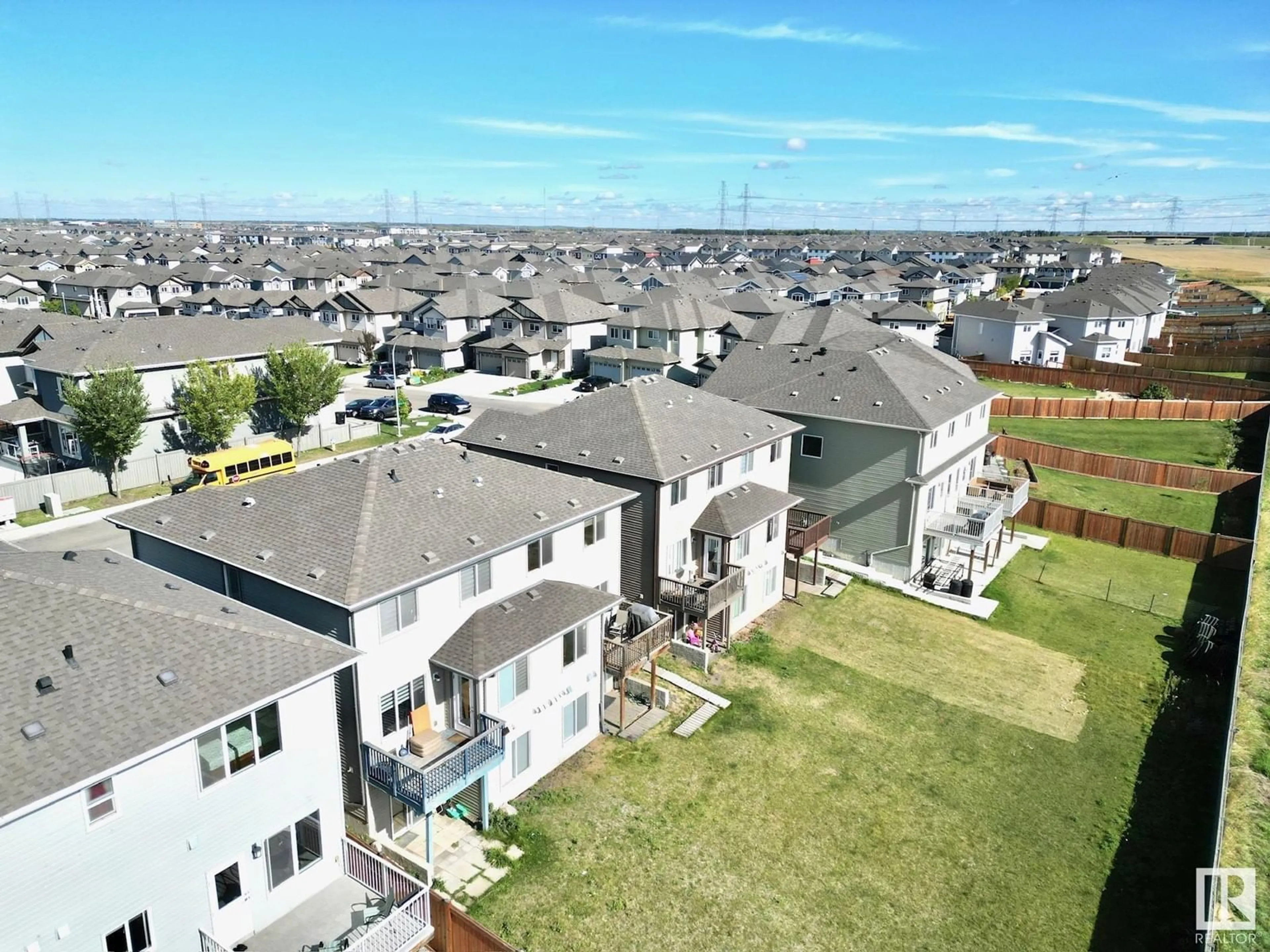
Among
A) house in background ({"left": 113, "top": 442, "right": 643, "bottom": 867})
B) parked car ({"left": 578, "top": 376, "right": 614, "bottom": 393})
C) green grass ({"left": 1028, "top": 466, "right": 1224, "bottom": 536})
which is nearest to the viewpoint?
house in background ({"left": 113, "top": 442, "right": 643, "bottom": 867})

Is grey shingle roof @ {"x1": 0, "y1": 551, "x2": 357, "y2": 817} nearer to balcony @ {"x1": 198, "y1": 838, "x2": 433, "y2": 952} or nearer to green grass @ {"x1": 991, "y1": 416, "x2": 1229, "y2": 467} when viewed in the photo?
balcony @ {"x1": 198, "y1": 838, "x2": 433, "y2": 952}

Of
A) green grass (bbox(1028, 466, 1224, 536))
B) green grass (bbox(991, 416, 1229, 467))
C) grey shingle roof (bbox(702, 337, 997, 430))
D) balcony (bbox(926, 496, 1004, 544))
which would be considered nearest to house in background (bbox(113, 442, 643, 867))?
grey shingle roof (bbox(702, 337, 997, 430))

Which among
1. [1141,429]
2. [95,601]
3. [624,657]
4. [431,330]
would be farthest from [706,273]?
[95,601]

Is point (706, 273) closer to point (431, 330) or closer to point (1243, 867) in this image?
point (431, 330)

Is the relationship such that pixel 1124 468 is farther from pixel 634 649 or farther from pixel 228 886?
pixel 228 886

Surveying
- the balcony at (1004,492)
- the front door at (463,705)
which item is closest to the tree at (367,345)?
the balcony at (1004,492)

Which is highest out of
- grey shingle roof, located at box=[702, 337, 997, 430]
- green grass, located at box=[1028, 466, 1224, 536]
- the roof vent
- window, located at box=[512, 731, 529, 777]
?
grey shingle roof, located at box=[702, 337, 997, 430]
